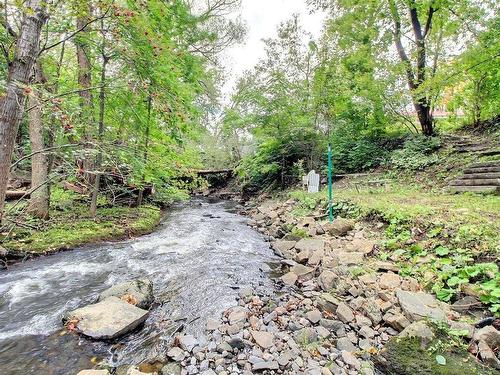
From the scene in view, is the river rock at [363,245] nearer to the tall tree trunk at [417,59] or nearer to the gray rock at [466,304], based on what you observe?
the gray rock at [466,304]

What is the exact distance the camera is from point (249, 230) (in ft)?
28.0

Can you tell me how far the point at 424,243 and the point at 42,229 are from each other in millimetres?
7725

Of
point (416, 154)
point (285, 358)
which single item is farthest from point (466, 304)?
point (416, 154)

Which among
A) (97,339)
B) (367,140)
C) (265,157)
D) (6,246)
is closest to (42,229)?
(6,246)

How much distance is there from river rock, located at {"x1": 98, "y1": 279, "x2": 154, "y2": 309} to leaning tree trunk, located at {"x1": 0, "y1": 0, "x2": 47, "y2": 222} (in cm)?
165

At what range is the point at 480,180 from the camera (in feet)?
21.7

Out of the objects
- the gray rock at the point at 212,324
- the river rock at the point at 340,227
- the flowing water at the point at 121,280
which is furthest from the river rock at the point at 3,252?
the river rock at the point at 340,227

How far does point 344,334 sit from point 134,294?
2754 millimetres

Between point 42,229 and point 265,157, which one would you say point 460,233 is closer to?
point 42,229

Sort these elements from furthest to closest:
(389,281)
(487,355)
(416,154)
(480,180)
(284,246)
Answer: (416,154), (480,180), (284,246), (389,281), (487,355)

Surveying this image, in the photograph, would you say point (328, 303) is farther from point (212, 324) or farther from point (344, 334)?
point (212, 324)

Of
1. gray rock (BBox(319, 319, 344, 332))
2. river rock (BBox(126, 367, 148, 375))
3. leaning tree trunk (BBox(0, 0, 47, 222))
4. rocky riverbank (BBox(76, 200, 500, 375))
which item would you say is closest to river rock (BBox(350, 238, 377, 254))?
rocky riverbank (BBox(76, 200, 500, 375))

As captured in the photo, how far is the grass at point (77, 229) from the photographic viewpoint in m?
5.52

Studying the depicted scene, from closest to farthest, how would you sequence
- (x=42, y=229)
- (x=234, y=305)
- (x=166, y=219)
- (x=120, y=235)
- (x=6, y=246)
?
(x=234, y=305), (x=6, y=246), (x=42, y=229), (x=120, y=235), (x=166, y=219)
